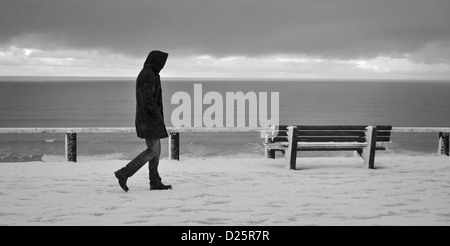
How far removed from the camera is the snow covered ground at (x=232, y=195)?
5211 millimetres

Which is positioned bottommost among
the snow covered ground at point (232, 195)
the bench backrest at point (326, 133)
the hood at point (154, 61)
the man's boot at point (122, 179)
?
the snow covered ground at point (232, 195)

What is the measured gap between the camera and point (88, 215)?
17.5 ft

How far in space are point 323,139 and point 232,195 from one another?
309 centimetres

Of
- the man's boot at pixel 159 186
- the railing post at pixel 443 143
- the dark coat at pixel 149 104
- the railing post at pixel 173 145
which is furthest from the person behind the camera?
the railing post at pixel 443 143

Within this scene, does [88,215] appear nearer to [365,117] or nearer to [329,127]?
[329,127]

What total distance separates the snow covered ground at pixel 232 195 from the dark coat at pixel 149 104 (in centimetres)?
79

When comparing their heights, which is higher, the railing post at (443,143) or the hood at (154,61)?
the hood at (154,61)

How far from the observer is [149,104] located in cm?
651

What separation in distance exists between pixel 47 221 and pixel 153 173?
198 centimetres

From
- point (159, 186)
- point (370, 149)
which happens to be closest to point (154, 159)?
point (159, 186)

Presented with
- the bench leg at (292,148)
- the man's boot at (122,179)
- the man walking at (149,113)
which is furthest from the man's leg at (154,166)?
the bench leg at (292,148)

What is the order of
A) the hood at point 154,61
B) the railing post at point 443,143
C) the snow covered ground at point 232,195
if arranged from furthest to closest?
the railing post at point 443,143, the hood at point 154,61, the snow covered ground at point 232,195

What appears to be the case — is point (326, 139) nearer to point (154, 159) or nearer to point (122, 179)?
point (154, 159)

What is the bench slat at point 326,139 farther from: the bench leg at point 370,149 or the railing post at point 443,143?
the railing post at point 443,143
